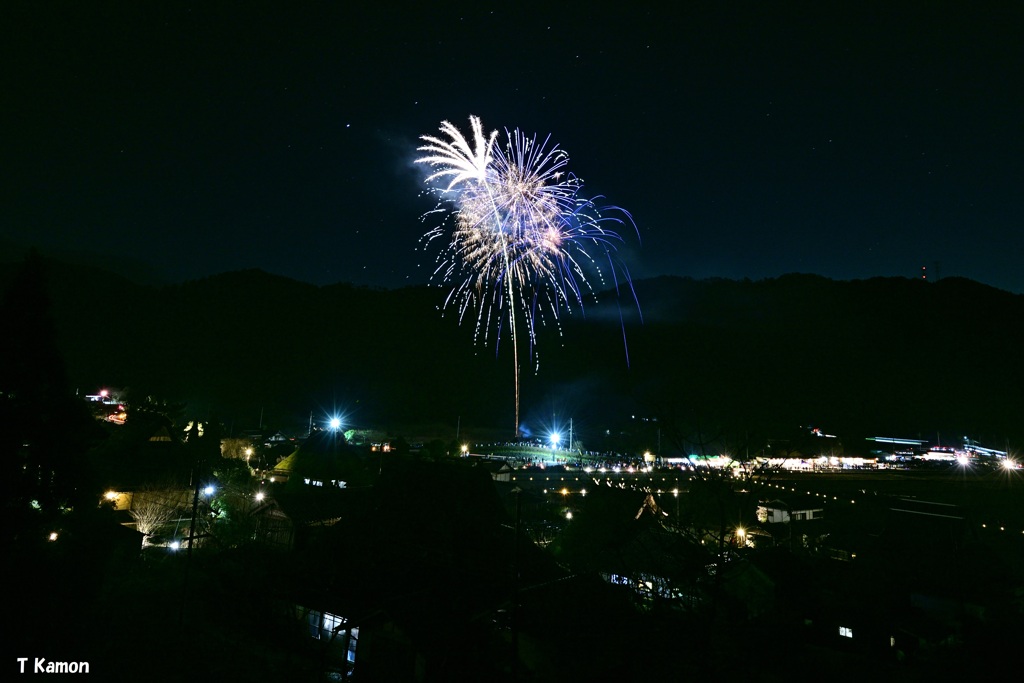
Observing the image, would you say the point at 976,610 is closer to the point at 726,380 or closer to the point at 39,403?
the point at 39,403

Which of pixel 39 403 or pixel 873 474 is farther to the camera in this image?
pixel 873 474

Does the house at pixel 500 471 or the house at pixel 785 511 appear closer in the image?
the house at pixel 785 511

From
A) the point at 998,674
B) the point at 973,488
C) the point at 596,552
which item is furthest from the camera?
the point at 973,488

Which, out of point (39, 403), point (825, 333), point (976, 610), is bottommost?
point (976, 610)

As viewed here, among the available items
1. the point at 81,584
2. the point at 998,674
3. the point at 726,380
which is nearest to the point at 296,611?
the point at 81,584

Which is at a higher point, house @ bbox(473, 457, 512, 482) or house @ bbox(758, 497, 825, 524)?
house @ bbox(473, 457, 512, 482)

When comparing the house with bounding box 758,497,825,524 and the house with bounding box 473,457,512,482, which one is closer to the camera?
the house with bounding box 758,497,825,524

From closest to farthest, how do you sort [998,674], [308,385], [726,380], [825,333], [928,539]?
[998,674], [928,539], [308,385], [726,380], [825,333]

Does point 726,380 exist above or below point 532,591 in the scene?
above

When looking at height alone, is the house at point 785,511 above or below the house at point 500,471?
below

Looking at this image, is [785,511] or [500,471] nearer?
[785,511]

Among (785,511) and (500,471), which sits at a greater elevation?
(500,471)
